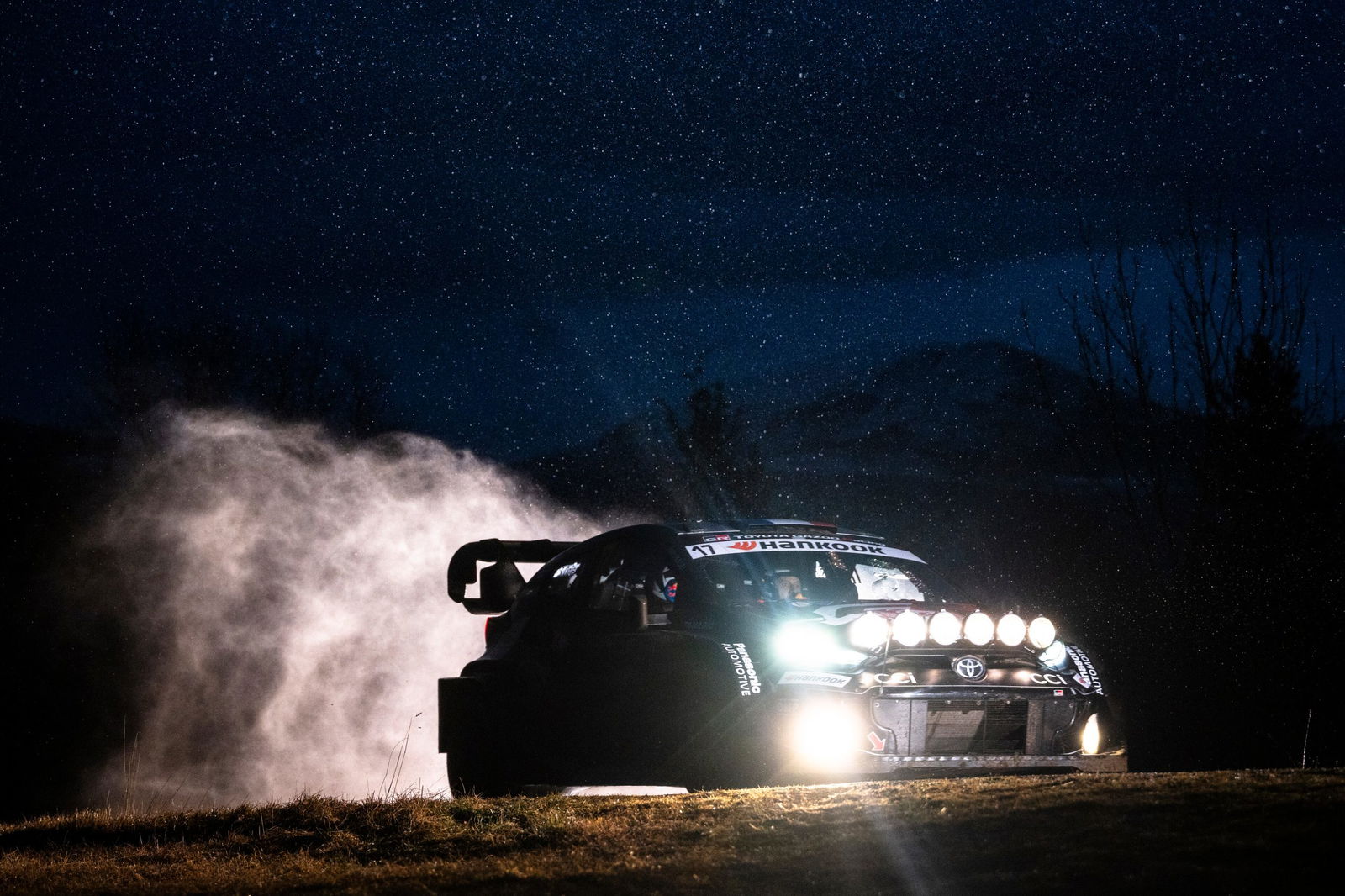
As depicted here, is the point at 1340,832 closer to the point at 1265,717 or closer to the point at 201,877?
the point at 201,877

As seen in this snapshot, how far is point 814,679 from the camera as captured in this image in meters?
5.45

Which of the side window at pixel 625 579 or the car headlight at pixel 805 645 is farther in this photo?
the side window at pixel 625 579

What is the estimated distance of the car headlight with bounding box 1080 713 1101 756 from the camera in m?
5.86

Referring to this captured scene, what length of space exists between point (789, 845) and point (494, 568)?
3.75 m

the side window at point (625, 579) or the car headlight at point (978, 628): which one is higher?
the side window at point (625, 579)

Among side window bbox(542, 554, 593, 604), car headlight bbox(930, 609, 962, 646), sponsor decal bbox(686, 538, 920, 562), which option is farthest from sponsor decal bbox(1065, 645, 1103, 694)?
side window bbox(542, 554, 593, 604)

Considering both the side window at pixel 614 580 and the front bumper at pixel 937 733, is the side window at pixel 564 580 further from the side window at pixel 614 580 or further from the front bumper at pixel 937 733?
the front bumper at pixel 937 733

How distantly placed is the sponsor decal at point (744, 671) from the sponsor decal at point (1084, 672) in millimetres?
1579

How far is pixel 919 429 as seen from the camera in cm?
10638

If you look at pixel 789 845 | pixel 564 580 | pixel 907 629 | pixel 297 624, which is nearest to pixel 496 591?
pixel 564 580

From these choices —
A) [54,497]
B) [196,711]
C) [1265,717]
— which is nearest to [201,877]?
[1265,717]

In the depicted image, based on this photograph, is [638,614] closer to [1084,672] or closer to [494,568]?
[494,568]

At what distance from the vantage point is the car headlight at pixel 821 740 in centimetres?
539

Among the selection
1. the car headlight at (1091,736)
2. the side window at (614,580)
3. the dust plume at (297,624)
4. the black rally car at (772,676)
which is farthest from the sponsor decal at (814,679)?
the dust plume at (297,624)
